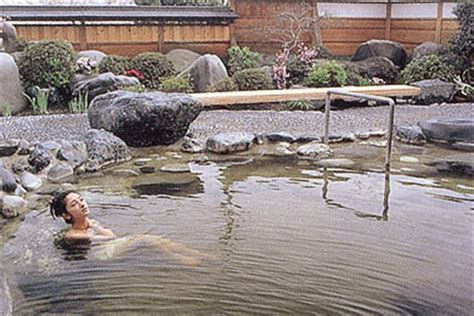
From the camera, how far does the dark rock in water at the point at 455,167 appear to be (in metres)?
5.19

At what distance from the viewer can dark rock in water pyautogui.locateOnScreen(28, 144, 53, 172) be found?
4.98m

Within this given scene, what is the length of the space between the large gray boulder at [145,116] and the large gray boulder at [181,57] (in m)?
3.88

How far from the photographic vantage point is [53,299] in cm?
279

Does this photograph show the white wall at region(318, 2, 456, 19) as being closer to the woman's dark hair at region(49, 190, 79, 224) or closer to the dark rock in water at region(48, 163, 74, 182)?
the dark rock in water at region(48, 163, 74, 182)

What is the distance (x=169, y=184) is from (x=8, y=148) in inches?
62.3

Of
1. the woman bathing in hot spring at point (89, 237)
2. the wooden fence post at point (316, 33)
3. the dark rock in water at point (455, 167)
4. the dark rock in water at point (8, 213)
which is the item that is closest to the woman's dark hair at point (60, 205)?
the woman bathing in hot spring at point (89, 237)

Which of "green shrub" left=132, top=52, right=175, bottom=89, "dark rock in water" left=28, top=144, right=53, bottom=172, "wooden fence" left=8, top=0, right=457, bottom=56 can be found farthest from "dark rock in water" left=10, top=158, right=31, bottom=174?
"wooden fence" left=8, top=0, right=457, bottom=56

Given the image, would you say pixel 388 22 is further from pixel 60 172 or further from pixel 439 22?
pixel 60 172

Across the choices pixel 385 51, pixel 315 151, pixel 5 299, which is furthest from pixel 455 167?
pixel 385 51

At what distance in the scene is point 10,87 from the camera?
804cm

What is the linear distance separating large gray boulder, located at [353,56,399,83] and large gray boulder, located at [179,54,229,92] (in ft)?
8.87

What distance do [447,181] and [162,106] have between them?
272 cm

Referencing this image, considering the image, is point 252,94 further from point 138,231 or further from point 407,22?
point 407,22

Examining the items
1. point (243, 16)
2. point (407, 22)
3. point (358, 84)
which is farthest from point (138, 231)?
point (407, 22)
